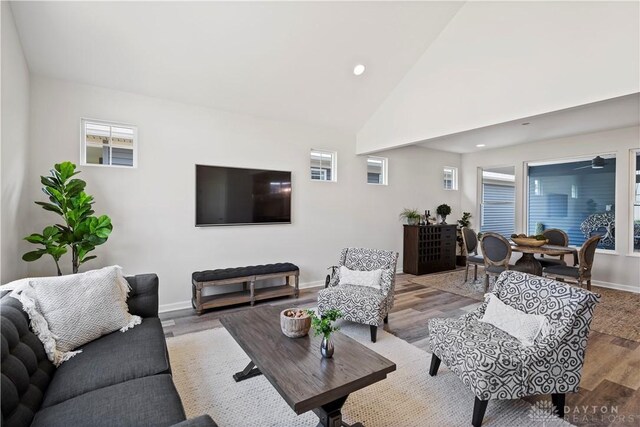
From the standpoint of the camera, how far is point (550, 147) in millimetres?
5977

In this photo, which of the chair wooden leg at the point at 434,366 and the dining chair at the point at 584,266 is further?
the dining chair at the point at 584,266

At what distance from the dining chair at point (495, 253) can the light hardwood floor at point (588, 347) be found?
63 cm

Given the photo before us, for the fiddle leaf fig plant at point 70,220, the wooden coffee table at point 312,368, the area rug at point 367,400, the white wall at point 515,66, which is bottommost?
the area rug at point 367,400

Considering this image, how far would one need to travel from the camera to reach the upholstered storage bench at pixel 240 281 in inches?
153

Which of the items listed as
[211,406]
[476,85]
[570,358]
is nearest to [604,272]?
[476,85]

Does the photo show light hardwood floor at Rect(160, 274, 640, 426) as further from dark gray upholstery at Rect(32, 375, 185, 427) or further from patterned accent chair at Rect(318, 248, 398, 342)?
dark gray upholstery at Rect(32, 375, 185, 427)

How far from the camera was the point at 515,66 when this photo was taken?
11.2ft

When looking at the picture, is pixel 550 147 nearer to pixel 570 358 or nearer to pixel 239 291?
pixel 570 358

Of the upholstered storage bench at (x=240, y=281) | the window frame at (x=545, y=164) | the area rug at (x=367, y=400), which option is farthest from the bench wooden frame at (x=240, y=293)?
the window frame at (x=545, y=164)

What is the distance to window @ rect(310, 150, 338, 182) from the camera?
5305mm

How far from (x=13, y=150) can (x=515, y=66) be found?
5.09 metres

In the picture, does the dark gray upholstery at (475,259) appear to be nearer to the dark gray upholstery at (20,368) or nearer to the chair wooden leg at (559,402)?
the chair wooden leg at (559,402)

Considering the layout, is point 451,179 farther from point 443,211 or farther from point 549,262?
point 549,262

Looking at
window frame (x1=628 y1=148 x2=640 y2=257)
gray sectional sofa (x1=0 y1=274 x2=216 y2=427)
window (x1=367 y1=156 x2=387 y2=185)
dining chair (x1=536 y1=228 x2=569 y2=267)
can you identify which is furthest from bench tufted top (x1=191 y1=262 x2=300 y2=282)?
window frame (x1=628 y1=148 x2=640 y2=257)
